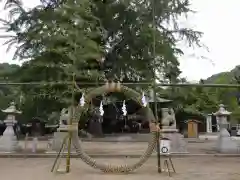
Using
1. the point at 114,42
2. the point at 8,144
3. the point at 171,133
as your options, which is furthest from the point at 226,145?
the point at 114,42

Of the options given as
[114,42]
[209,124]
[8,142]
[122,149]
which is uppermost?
[114,42]

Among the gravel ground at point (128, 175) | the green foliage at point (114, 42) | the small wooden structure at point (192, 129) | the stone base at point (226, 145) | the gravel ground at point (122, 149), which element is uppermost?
the green foliage at point (114, 42)

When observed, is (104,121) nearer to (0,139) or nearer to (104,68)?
(104,68)

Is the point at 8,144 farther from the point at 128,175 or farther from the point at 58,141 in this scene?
the point at 128,175

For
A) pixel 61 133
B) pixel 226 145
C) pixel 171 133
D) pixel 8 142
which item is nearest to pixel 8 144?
pixel 8 142

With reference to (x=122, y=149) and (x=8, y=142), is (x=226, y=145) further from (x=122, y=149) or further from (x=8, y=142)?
(x=8, y=142)

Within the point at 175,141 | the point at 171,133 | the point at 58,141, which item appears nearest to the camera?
the point at 58,141

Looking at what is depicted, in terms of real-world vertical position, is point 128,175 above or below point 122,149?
below

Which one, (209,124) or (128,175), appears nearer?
(128,175)

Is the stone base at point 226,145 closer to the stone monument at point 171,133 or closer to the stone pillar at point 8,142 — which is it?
the stone monument at point 171,133

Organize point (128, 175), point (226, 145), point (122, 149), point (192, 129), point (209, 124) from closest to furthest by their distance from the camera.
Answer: point (128, 175) → point (226, 145) → point (122, 149) → point (192, 129) → point (209, 124)

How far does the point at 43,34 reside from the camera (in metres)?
20.8

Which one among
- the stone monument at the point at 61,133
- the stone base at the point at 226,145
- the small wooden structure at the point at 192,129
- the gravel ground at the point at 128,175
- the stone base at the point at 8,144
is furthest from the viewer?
the small wooden structure at the point at 192,129

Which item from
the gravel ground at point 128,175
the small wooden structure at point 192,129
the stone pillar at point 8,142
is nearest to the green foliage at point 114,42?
the small wooden structure at point 192,129
